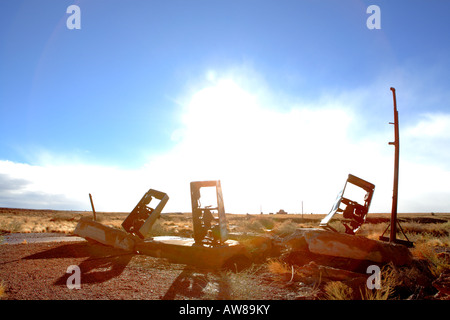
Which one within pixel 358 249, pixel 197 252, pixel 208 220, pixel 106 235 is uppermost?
pixel 208 220

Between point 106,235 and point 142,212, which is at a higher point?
point 142,212

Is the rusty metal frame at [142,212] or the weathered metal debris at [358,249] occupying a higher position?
the rusty metal frame at [142,212]

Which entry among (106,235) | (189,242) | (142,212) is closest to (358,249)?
(189,242)

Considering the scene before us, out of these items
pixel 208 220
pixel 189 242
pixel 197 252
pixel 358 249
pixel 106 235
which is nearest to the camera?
pixel 358 249

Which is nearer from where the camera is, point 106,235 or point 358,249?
point 358,249

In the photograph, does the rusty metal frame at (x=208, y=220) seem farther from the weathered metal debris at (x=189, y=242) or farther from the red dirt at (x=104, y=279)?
the red dirt at (x=104, y=279)

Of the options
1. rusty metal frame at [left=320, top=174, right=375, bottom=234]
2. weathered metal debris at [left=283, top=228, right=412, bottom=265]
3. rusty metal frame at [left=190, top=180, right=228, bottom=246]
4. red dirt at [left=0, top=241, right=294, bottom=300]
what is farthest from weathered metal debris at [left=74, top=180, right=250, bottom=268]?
rusty metal frame at [left=320, top=174, right=375, bottom=234]

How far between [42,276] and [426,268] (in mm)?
10008

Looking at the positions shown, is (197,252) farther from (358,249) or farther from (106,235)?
(358,249)

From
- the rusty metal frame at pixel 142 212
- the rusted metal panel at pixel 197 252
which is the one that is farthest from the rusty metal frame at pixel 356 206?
the rusty metal frame at pixel 142 212

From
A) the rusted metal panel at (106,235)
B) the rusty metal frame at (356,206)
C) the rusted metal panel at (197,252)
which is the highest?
the rusty metal frame at (356,206)

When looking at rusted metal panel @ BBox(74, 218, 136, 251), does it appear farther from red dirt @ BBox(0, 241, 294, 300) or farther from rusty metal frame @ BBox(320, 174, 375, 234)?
rusty metal frame @ BBox(320, 174, 375, 234)
